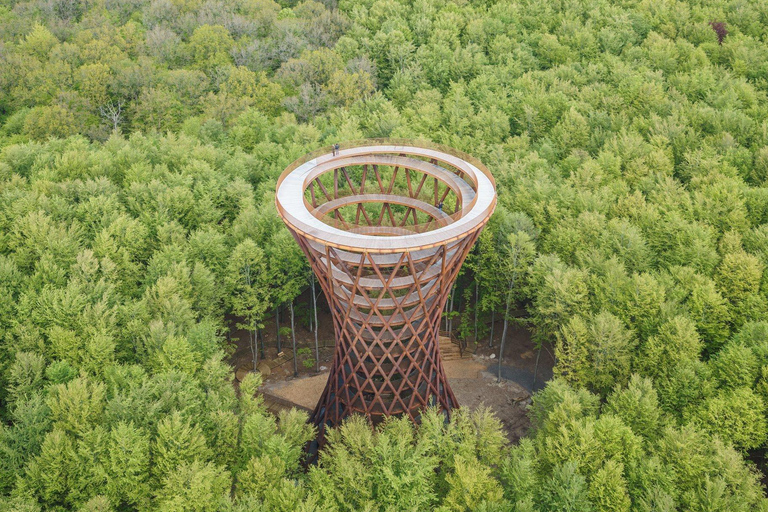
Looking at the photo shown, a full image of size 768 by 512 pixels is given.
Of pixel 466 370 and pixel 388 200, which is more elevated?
pixel 388 200

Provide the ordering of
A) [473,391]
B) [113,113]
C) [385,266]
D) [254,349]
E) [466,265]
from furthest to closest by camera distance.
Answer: [113,113] < [254,349] < [466,265] < [473,391] < [385,266]

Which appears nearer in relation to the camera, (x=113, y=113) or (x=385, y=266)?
(x=385, y=266)

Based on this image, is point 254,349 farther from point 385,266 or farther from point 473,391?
point 385,266

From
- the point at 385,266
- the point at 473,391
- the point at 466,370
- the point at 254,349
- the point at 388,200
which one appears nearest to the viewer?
the point at 385,266

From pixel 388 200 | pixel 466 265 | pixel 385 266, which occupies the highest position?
pixel 388 200

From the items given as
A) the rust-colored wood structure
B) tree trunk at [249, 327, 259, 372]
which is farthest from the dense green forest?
the rust-colored wood structure

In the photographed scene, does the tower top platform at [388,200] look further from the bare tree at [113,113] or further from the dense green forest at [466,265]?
the bare tree at [113,113]

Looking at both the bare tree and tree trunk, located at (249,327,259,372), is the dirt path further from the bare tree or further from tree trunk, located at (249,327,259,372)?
the bare tree

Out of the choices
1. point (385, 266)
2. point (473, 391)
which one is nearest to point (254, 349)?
point (473, 391)
